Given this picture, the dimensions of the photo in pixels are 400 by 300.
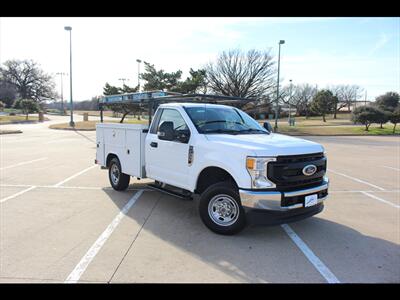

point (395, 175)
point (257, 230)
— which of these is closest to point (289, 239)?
point (257, 230)

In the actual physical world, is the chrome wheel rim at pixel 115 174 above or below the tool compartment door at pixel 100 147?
below

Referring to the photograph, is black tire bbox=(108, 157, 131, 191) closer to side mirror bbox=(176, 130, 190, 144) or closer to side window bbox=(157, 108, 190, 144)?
side window bbox=(157, 108, 190, 144)

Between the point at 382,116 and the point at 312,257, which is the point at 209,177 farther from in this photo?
the point at 382,116

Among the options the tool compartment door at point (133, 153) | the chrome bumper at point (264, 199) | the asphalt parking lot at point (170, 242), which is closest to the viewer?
the asphalt parking lot at point (170, 242)

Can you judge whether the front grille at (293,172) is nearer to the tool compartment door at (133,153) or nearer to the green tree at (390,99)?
the tool compartment door at (133,153)

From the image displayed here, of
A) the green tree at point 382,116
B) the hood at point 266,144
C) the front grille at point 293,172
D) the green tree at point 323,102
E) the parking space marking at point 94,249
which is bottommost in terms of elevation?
the parking space marking at point 94,249

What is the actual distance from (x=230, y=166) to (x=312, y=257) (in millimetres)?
1618

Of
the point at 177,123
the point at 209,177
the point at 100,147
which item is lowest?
the point at 209,177

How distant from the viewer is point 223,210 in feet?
15.8

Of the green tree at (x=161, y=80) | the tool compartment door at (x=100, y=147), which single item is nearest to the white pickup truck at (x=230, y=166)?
the tool compartment door at (x=100, y=147)

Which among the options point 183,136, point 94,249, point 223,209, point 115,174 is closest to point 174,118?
point 183,136

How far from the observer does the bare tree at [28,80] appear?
88938 mm

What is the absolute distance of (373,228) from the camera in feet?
17.0

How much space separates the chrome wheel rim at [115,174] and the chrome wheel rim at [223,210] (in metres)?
3.26
